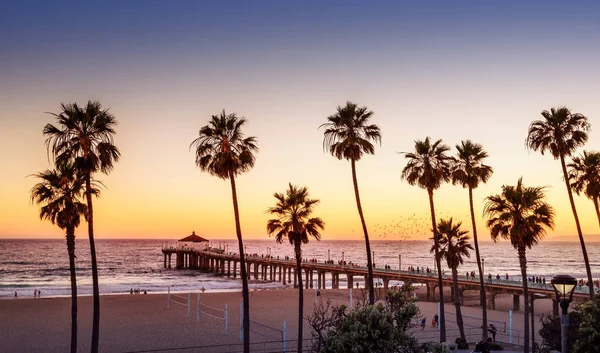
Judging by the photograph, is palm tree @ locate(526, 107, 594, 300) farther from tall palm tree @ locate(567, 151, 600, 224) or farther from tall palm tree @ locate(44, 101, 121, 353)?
tall palm tree @ locate(44, 101, 121, 353)

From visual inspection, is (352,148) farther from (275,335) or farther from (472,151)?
(275,335)

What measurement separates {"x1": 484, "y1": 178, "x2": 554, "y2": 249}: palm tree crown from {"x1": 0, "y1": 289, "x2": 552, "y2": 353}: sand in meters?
11.5

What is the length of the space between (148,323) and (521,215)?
3094cm

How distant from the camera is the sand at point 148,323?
36.3 meters

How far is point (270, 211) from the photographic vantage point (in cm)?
3338

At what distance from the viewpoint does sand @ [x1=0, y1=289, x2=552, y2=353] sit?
36281mm

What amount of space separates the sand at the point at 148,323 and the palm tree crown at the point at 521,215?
1154cm

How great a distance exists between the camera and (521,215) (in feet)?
104

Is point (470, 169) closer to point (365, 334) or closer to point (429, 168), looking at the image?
point (429, 168)

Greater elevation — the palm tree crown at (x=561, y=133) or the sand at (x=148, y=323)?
the palm tree crown at (x=561, y=133)

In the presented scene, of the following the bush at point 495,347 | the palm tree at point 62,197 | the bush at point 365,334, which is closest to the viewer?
the bush at point 365,334

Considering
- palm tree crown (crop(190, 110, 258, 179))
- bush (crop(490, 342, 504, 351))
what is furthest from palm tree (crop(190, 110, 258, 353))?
bush (crop(490, 342, 504, 351))

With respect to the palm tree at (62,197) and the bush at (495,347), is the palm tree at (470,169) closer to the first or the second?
the bush at (495,347)

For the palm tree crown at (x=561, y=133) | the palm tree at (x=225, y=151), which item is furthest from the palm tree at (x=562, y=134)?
the palm tree at (x=225, y=151)
